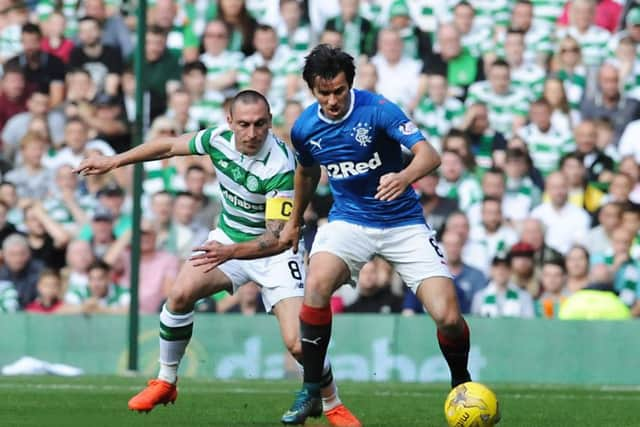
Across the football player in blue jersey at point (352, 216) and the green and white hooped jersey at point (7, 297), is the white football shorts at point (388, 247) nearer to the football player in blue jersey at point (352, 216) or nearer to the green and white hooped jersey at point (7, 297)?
the football player in blue jersey at point (352, 216)

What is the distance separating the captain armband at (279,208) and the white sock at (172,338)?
3.10 ft

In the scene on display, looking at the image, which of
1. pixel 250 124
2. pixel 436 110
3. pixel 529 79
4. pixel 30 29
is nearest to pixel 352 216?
pixel 250 124

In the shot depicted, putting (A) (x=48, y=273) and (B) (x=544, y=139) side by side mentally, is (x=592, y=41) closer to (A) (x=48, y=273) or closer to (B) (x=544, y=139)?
(B) (x=544, y=139)

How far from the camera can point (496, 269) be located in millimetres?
15797

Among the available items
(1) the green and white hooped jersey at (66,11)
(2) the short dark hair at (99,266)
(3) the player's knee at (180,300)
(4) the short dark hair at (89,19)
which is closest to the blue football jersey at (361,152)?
(3) the player's knee at (180,300)

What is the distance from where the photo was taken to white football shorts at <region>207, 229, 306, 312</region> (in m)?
10.4

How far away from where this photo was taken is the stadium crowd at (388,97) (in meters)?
16.1

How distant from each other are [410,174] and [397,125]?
0.71m

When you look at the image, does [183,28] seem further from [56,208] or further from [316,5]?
[56,208]

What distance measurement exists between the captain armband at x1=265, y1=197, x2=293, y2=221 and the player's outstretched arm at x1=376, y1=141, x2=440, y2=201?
1342 millimetres

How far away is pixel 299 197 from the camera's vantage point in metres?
9.84

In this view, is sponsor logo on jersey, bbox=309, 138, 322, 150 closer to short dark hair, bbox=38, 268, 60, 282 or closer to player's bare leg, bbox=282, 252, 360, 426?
player's bare leg, bbox=282, 252, 360, 426

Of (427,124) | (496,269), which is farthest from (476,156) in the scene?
(496,269)

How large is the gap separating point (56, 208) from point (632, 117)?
21.7 ft
